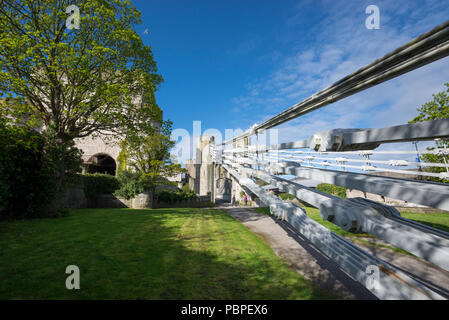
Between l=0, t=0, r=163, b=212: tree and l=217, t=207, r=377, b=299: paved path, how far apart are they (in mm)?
7956

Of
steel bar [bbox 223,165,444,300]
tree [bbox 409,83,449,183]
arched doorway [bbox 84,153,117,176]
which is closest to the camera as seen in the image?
steel bar [bbox 223,165,444,300]

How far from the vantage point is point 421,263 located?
198 inches

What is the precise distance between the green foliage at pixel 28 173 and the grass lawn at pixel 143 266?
188 cm

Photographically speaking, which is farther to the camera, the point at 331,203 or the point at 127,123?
the point at 127,123

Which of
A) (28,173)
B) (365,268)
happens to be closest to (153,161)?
(28,173)

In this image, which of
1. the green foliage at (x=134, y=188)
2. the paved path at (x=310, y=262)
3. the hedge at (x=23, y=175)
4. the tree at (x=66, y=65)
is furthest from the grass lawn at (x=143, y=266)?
the green foliage at (x=134, y=188)

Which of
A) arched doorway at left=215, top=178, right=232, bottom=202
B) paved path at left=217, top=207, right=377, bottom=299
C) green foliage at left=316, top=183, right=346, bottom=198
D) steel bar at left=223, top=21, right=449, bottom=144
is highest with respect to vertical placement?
steel bar at left=223, top=21, right=449, bottom=144

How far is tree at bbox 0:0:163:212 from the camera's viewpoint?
24.0ft

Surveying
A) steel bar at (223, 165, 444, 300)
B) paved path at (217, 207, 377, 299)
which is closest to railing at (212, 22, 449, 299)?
steel bar at (223, 165, 444, 300)

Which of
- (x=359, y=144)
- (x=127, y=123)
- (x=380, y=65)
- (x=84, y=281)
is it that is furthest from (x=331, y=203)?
(x=127, y=123)

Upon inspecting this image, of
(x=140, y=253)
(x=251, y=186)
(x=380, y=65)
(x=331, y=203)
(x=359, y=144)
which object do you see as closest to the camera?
(x=380, y=65)

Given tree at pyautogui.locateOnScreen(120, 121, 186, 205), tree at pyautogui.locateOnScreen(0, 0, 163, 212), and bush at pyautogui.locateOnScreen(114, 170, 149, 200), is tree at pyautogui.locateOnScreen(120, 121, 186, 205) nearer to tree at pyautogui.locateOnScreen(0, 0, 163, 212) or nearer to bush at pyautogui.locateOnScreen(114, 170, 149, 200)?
bush at pyautogui.locateOnScreen(114, 170, 149, 200)
